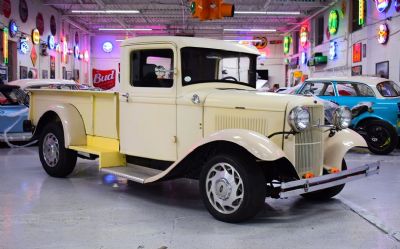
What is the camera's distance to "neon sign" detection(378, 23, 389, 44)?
49.8 ft

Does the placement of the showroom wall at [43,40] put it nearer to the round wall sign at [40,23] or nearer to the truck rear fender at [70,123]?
the round wall sign at [40,23]

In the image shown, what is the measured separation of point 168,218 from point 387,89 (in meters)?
7.50

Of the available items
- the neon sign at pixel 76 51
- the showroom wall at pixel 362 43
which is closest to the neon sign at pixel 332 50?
the showroom wall at pixel 362 43

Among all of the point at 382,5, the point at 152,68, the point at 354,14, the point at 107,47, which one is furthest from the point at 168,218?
the point at 107,47

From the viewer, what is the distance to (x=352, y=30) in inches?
766

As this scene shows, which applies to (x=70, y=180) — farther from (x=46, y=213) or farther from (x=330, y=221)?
(x=330, y=221)

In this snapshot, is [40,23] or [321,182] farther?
[40,23]

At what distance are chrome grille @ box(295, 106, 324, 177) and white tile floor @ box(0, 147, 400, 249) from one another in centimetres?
55

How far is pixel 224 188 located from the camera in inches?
183

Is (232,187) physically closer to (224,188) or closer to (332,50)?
(224,188)

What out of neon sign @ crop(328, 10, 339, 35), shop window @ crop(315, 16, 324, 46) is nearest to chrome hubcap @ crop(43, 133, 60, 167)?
neon sign @ crop(328, 10, 339, 35)

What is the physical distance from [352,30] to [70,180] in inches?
623

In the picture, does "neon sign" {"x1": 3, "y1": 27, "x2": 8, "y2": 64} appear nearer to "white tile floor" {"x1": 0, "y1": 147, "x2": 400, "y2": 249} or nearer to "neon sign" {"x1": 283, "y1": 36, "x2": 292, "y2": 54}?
"white tile floor" {"x1": 0, "y1": 147, "x2": 400, "y2": 249}

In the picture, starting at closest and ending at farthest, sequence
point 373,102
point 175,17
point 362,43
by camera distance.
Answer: point 373,102
point 362,43
point 175,17
